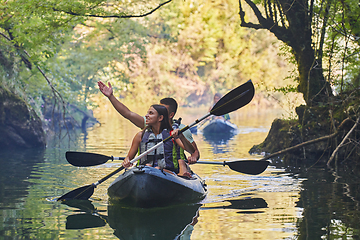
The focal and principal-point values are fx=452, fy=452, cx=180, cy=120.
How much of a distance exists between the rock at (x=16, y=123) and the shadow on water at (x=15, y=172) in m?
0.71

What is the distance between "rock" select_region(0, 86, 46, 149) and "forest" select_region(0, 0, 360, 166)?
14.4 inches

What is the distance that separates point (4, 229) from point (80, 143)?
374 inches

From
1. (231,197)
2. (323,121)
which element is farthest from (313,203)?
(323,121)

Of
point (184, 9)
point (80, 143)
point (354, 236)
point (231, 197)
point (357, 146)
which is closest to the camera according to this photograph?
point (354, 236)

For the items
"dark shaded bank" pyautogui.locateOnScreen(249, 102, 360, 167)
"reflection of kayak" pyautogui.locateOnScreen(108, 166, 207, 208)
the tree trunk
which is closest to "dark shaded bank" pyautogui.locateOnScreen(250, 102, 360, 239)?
"dark shaded bank" pyautogui.locateOnScreen(249, 102, 360, 167)

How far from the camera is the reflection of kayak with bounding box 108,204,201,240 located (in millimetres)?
4508

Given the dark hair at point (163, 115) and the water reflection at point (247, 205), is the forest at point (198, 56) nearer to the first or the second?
the water reflection at point (247, 205)

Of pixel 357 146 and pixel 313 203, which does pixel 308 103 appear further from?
pixel 313 203

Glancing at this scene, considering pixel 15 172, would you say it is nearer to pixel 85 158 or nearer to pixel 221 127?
pixel 85 158

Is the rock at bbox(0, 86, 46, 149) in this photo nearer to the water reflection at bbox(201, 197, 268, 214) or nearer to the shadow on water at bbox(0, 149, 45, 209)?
the shadow on water at bbox(0, 149, 45, 209)

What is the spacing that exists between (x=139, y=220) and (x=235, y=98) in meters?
2.11

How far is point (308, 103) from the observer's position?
9977mm

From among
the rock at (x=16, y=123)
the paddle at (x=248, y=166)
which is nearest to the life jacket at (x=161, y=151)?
the paddle at (x=248, y=166)

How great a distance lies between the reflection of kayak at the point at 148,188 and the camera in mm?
5324
